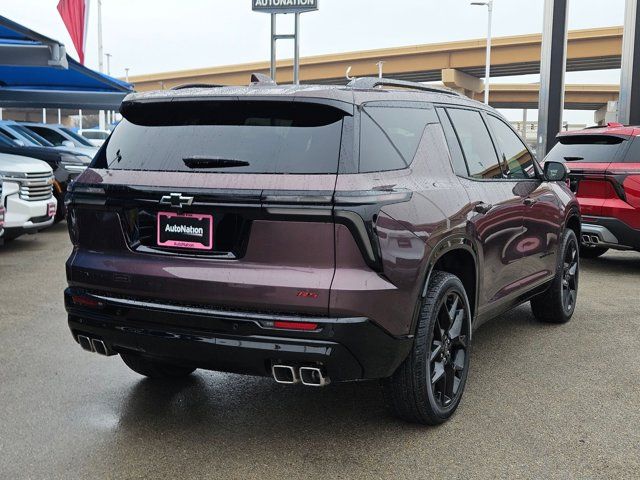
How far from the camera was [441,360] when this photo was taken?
4.05 metres

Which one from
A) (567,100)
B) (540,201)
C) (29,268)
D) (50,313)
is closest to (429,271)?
(540,201)

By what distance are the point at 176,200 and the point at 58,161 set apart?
10.4 metres

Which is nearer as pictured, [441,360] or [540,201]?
[441,360]

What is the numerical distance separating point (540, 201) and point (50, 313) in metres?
4.24

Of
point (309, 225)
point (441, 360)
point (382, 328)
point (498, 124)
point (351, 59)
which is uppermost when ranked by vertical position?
point (351, 59)

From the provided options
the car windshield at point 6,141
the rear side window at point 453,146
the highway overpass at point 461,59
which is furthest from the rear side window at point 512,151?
the highway overpass at point 461,59

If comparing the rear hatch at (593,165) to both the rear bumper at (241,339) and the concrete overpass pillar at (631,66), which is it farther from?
the concrete overpass pillar at (631,66)

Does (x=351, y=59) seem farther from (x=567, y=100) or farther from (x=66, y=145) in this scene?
(x=66, y=145)

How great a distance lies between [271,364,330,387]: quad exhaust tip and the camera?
3.40 meters

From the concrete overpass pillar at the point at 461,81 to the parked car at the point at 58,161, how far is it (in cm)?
4762

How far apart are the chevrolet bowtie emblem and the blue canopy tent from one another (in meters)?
8.17

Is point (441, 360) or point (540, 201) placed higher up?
point (540, 201)

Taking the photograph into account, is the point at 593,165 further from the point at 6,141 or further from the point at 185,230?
the point at 6,141

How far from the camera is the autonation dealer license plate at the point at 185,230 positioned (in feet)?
11.5
